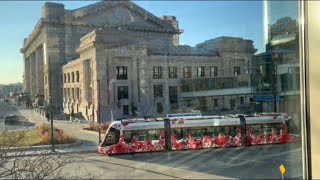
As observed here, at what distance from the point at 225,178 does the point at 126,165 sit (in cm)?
67

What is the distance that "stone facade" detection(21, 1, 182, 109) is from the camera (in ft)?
3.03

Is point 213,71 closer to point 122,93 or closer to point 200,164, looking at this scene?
point 122,93

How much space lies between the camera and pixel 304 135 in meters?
0.61

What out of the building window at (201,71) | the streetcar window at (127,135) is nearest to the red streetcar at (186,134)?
the streetcar window at (127,135)

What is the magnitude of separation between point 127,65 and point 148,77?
0.10 metres

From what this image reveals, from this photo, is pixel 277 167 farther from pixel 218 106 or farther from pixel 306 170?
pixel 306 170

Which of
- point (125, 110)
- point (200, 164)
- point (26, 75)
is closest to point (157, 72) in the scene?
point (125, 110)

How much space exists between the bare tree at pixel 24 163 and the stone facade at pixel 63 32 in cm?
16

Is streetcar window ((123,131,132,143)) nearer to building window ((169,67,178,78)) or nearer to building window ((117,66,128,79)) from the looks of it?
building window ((117,66,128,79))

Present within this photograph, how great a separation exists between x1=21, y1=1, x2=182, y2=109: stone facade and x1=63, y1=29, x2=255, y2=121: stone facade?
0.03m

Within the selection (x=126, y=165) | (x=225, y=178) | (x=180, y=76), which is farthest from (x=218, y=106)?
(x=126, y=165)

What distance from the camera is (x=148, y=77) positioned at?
1.30 m

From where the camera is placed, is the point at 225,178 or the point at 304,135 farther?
the point at 225,178

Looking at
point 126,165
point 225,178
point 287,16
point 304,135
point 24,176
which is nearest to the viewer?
point 304,135
